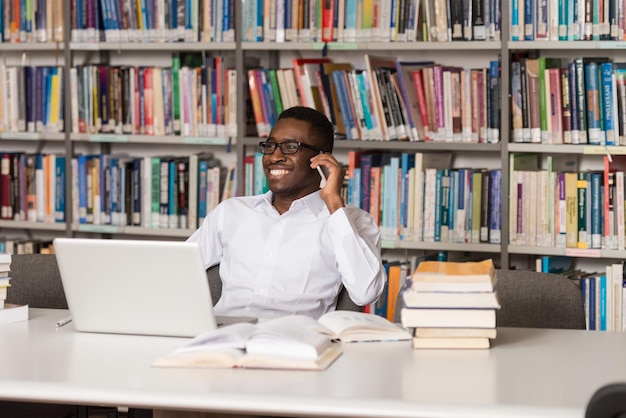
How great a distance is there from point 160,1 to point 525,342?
8.19 feet

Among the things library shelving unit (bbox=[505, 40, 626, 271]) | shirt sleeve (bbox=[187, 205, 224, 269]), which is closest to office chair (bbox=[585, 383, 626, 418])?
shirt sleeve (bbox=[187, 205, 224, 269])

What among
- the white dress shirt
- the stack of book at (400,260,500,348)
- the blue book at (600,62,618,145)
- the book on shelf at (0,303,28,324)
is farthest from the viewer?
the blue book at (600,62,618,145)

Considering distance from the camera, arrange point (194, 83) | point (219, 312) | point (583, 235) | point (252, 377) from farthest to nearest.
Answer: point (194, 83) < point (583, 235) < point (219, 312) < point (252, 377)

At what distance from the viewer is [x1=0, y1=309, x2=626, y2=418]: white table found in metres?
1.69

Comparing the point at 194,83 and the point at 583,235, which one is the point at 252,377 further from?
the point at 194,83

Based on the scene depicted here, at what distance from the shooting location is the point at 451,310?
2.08m

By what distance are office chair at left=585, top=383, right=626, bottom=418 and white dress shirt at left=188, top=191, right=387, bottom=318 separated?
137cm

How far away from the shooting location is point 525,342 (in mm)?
2191

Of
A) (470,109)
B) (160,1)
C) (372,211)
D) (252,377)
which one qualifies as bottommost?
(252,377)

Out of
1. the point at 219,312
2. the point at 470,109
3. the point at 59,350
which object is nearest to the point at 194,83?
the point at 470,109

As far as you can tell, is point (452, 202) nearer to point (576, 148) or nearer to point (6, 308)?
point (576, 148)

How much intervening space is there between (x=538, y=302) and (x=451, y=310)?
574mm

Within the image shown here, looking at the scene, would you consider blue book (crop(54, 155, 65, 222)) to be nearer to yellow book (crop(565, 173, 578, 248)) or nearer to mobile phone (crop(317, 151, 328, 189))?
mobile phone (crop(317, 151, 328, 189))

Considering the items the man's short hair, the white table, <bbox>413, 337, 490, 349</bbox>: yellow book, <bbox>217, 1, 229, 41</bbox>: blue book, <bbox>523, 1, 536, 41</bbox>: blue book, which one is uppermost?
<bbox>217, 1, 229, 41</bbox>: blue book
